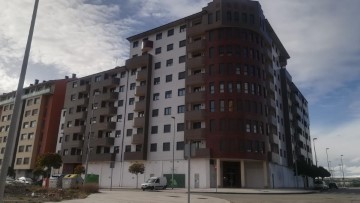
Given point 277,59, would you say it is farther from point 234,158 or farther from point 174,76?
point 234,158

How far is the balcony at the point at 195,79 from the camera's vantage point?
186 ft

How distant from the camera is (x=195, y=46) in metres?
59.9

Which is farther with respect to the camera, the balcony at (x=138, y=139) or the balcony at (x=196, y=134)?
the balcony at (x=138, y=139)

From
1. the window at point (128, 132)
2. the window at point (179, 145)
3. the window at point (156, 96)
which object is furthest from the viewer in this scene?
the window at point (128, 132)

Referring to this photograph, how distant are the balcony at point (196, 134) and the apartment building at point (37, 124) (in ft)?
146

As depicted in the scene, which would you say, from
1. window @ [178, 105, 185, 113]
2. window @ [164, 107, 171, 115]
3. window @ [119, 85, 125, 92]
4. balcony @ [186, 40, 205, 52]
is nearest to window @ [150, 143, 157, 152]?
window @ [164, 107, 171, 115]

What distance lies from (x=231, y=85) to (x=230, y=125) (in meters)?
6.95

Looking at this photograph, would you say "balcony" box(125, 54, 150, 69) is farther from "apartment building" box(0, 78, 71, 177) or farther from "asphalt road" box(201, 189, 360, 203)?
"asphalt road" box(201, 189, 360, 203)

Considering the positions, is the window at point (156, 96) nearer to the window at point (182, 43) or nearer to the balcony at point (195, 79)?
the balcony at point (195, 79)

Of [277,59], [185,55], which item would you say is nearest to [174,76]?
[185,55]

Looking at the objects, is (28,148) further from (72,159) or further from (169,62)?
(169,62)

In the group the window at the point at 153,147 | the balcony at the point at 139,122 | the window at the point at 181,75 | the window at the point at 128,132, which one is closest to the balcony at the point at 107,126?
the window at the point at 128,132

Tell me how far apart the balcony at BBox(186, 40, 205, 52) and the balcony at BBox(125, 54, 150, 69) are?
9.75 meters

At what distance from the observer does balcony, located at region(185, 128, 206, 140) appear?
53500 millimetres
